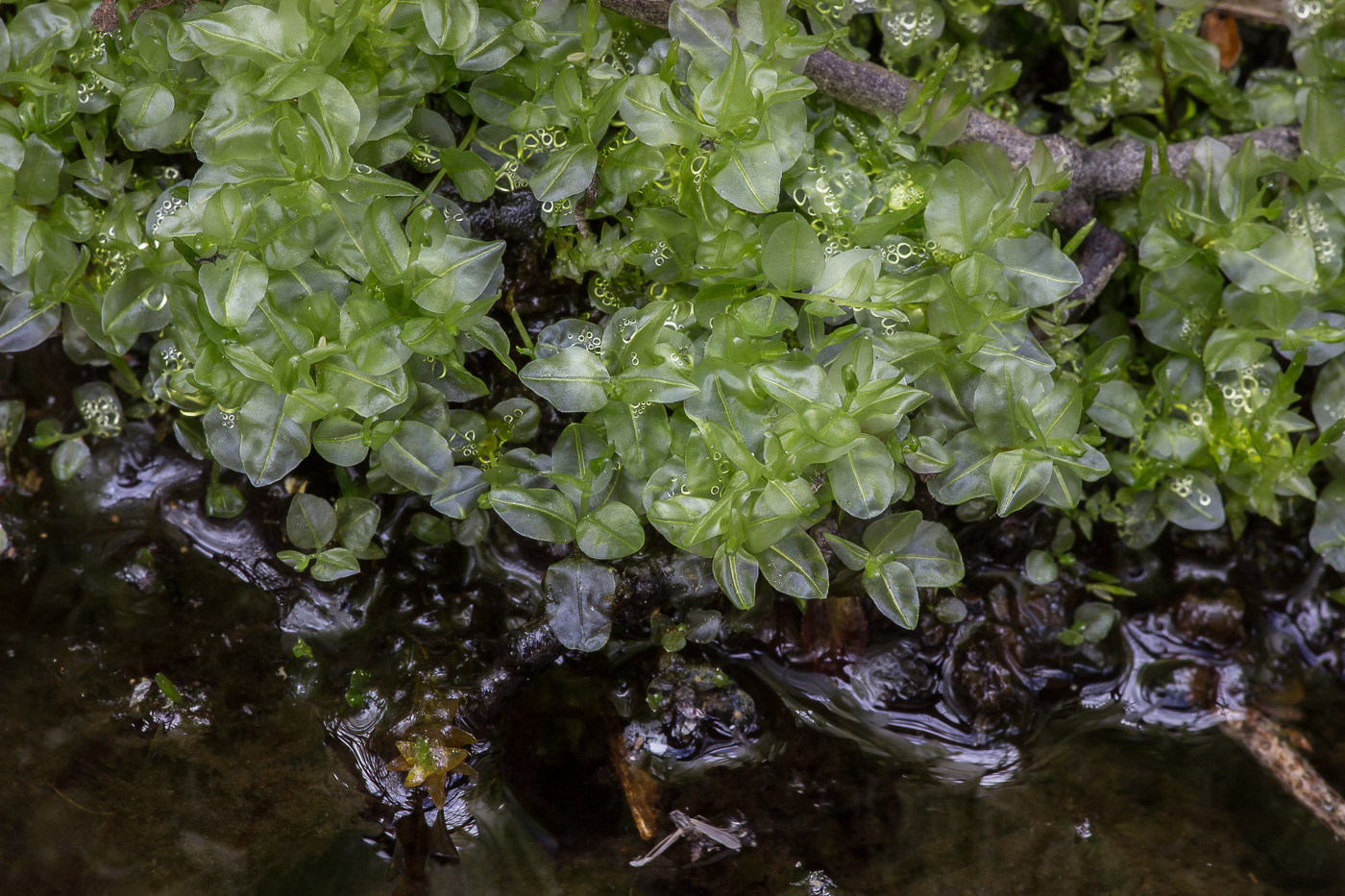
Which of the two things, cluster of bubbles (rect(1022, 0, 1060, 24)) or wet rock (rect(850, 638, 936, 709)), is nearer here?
wet rock (rect(850, 638, 936, 709))

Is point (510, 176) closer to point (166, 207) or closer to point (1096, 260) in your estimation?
point (166, 207)

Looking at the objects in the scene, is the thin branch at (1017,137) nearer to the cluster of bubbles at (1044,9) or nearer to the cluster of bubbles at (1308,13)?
the cluster of bubbles at (1308,13)

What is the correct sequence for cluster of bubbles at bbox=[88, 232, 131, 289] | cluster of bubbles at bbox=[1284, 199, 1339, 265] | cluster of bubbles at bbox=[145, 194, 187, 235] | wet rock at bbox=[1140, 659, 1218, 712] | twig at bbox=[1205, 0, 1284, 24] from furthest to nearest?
1. twig at bbox=[1205, 0, 1284, 24]
2. wet rock at bbox=[1140, 659, 1218, 712]
3. cluster of bubbles at bbox=[1284, 199, 1339, 265]
4. cluster of bubbles at bbox=[88, 232, 131, 289]
5. cluster of bubbles at bbox=[145, 194, 187, 235]

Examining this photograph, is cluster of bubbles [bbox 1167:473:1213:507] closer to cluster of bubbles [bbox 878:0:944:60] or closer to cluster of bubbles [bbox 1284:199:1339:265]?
cluster of bubbles [bbox 1284:199:1339:265]

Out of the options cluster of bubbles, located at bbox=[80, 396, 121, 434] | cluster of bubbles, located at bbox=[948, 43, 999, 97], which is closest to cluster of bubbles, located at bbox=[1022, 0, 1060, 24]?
cluster of bubbles, located at bbox=[948, 43, 999, 97]

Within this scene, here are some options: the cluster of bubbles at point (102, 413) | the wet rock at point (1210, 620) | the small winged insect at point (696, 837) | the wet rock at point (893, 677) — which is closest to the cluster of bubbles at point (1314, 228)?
the wet rock at point (1210, 620)

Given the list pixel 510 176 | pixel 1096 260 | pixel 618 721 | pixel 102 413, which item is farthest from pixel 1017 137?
pixel 102 413
